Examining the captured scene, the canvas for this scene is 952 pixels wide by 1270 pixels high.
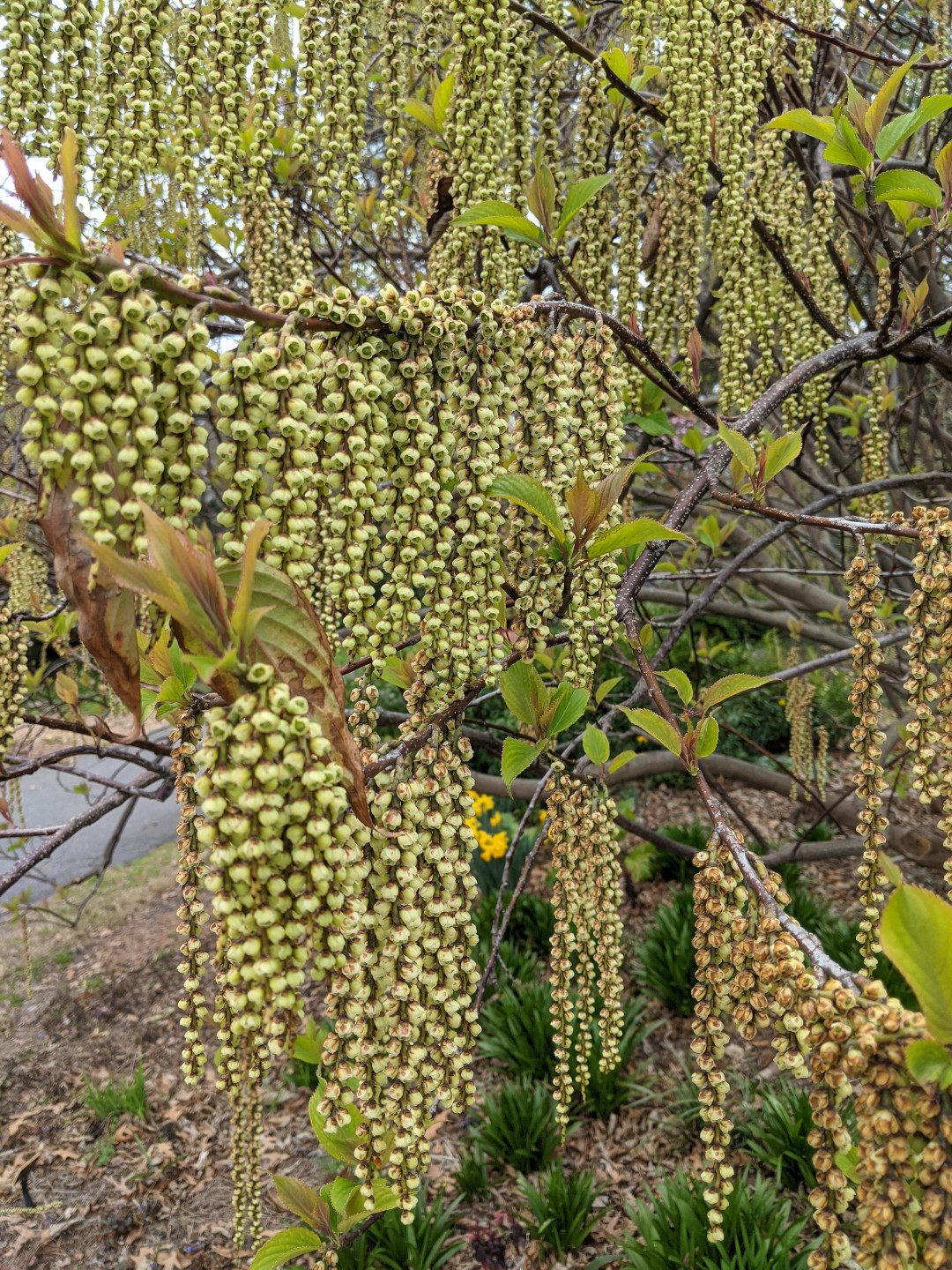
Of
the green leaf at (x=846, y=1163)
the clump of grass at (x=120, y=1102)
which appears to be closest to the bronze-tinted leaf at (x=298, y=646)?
the green leaf at (x=846, y=1163)

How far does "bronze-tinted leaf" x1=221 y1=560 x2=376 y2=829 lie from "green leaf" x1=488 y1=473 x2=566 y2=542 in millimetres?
360

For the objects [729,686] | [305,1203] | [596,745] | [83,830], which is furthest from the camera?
[83,830]

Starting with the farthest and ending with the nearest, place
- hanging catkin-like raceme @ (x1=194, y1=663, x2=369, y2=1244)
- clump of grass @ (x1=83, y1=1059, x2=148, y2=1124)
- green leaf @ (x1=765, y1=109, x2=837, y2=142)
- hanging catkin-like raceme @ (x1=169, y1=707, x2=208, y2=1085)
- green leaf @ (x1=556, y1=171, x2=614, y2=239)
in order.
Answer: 1. clump of grass @ (x1=83, y1=1059, x2=148, y2=1124)
2. green leaf @ (x1=765, y1=109, x2=837, y2=142)
3. green leaf @ (x1=556, y1=171, x2=614, y2=239)
4. hanging catkin-like raceme @ (x1=169, y1=707, x2=208, y2=1085)
5. hanging catkin-like raceme @ (x1=194, y1=663, x2=369, y2=1244)

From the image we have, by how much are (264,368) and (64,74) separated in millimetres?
953

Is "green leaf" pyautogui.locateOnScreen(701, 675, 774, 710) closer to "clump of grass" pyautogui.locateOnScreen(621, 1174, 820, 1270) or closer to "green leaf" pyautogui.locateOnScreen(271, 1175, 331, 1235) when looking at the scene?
"green leaf" pyautogui.locateOnScreen(271, 1175, 331, 1235)

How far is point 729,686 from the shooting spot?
1.20 metres

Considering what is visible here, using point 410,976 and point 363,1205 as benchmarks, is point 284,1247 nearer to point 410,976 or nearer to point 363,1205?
point 363,1205

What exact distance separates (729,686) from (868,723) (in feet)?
0.87

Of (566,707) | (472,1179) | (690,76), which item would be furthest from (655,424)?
(472,1179)

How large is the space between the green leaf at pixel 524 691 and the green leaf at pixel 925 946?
66 cm

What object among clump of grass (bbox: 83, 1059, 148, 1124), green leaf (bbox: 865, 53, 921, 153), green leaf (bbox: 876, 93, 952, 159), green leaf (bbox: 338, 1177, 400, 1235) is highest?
green leaf (bbox: 865, 53, 921, 153)

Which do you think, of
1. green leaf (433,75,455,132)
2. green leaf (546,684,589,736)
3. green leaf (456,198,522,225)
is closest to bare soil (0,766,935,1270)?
green leaf (546,684,589,736)

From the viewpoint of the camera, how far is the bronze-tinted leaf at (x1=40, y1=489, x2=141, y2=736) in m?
0.74

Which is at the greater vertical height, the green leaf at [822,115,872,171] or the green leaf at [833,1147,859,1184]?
the green leaf at [822,115,872,171]
